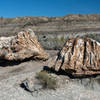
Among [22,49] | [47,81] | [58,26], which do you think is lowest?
[47,81]

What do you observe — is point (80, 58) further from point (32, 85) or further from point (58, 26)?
point (58, 26)

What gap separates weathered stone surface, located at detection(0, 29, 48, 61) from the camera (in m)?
7.47

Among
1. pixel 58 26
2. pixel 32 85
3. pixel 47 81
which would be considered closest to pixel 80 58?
pixel 47 81

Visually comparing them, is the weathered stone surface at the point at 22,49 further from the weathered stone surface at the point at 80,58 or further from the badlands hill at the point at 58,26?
the badlands hill at the point at 58,26

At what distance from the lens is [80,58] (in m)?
5.00

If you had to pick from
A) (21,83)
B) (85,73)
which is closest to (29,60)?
(21,83)

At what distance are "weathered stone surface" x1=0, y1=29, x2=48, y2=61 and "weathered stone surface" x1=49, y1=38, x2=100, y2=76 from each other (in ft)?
7.92

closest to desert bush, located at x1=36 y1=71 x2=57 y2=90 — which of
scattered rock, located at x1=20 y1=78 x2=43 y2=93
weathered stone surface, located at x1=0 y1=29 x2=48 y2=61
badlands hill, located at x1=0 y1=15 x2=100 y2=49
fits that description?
scattered rock, located at x1=20 y1=78 x2=43 y2=93

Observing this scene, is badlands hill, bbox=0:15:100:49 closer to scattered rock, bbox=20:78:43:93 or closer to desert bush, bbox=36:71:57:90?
desert bush, bbox=36:71:57:90

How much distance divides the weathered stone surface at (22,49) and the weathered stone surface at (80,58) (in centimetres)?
242

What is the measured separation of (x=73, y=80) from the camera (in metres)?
4.95

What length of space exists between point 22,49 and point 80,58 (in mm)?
3538

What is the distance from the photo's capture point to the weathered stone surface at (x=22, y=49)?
24.5 feet

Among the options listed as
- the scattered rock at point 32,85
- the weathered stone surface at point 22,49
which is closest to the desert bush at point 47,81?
the scattered rock at point 32,85
